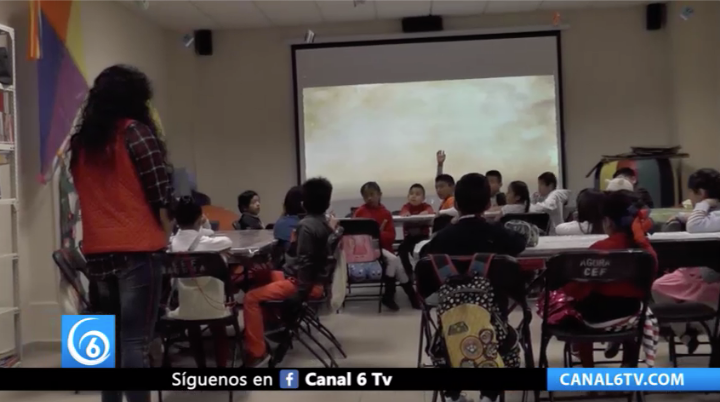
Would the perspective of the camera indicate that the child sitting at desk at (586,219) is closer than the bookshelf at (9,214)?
Yes

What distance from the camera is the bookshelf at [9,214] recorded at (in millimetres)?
3025

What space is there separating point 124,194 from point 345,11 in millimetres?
4244

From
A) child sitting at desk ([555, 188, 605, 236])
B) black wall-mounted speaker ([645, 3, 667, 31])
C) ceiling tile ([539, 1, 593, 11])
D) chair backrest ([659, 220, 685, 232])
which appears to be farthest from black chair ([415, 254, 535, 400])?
black wall-mounted speaker ([645, 3, 667, 31])

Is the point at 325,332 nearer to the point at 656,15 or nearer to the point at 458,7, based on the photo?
the point at 458,7

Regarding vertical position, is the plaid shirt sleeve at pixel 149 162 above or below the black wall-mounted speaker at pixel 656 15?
below

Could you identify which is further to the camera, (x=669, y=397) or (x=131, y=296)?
(x=669, y=397)

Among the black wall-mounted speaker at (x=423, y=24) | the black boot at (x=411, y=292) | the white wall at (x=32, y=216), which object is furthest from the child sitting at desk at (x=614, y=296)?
the black wall-mounted speaker at (x=423, y=24)

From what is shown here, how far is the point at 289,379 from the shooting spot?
1369mm

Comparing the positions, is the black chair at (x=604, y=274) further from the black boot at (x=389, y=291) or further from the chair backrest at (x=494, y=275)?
the black boot at (x=389, y=291)

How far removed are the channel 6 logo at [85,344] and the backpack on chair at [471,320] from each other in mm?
853

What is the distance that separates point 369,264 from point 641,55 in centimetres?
341

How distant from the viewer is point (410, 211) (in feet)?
15.2

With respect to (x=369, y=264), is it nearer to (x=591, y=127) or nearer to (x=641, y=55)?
(x=591, y=127)

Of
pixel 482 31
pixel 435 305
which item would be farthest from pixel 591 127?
pixel 435 305
